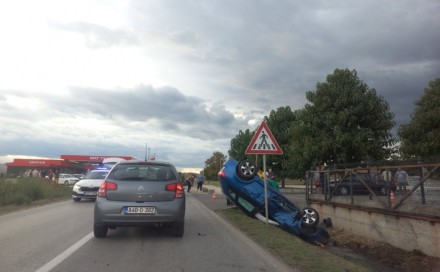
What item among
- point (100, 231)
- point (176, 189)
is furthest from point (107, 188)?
point (176, 189)

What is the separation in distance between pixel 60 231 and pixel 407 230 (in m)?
8.13

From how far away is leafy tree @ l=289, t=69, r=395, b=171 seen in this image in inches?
850

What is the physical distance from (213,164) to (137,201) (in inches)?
3584

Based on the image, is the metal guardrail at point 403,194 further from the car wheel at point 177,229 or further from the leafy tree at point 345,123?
the leafy tree at point 345,123

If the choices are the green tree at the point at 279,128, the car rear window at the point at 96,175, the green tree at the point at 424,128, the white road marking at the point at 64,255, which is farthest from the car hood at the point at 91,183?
the green tree at the point at 279,128

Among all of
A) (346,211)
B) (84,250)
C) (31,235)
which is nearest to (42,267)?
(84,250)

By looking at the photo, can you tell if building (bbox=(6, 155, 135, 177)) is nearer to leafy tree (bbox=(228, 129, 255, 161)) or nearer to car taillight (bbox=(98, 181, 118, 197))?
leafy tree (bbox=(228, 129, 255, 161))

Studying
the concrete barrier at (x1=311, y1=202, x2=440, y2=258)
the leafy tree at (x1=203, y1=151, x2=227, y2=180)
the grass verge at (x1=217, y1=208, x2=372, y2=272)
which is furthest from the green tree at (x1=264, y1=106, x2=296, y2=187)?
the leafy tree at (x1=203, y1=151, x2=227, y2=180)

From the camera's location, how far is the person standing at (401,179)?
33.8 feet

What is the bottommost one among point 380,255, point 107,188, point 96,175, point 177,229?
point 380,255

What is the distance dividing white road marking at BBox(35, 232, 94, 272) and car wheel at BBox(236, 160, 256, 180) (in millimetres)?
5175

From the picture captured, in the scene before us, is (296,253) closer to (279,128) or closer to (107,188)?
(107,188)

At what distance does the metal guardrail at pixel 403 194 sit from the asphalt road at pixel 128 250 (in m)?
4.03

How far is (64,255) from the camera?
Result: 6.94m
